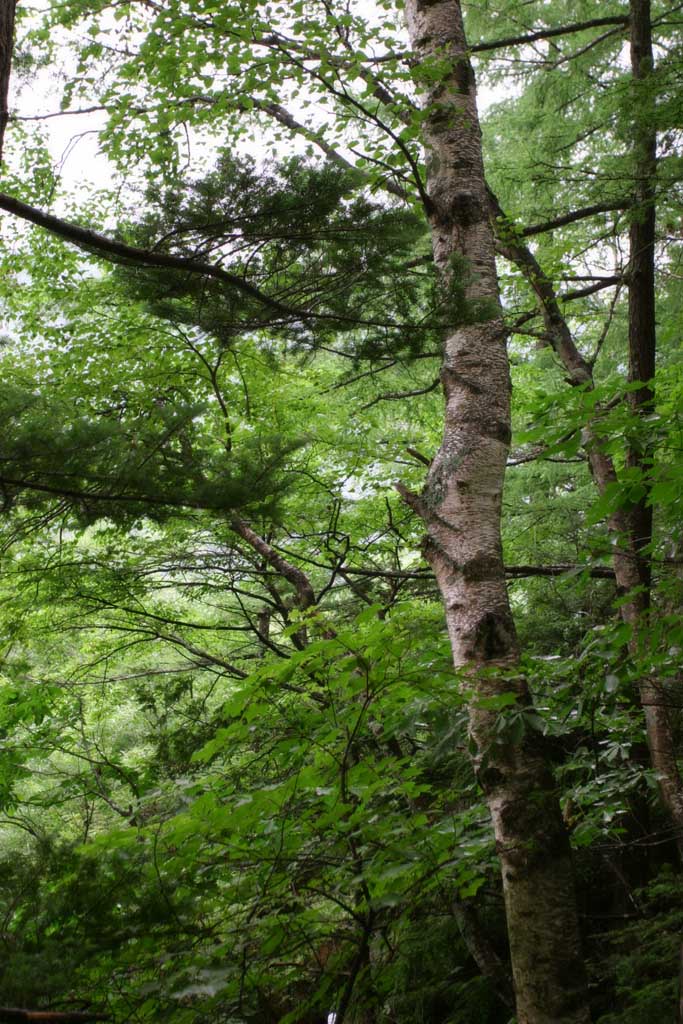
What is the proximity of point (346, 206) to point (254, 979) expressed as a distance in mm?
3229

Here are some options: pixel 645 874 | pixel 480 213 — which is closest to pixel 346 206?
pixel 480 213

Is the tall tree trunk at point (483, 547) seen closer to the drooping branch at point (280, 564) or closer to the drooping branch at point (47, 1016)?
the drooping branch at point (47, 1016)

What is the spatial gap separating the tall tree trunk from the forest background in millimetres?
14

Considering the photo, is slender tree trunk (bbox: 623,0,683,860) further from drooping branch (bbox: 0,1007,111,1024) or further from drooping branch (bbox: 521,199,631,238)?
drooping branch (bbox: 0,1007,111,1024)

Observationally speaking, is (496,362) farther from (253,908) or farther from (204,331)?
(253,908)

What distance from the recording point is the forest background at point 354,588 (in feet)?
8.26

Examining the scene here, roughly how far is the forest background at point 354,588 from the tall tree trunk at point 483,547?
0.05 ft

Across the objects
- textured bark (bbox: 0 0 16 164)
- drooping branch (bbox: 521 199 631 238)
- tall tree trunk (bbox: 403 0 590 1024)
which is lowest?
tall tree trunk (bbox: 403 0 590 1024)

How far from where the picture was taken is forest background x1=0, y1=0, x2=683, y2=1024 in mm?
2518

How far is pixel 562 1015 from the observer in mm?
2566

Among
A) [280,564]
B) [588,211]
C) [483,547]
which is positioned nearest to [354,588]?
[280,564]

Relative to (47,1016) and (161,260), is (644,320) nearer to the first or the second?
(161,260)

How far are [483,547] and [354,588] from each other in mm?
2401

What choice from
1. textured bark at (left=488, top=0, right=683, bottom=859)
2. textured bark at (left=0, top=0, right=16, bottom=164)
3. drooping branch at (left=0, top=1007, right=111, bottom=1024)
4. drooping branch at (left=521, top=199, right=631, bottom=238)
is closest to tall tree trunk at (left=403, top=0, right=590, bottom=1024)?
textured bark at (left=488, top=0, right=683, bottom=859)
